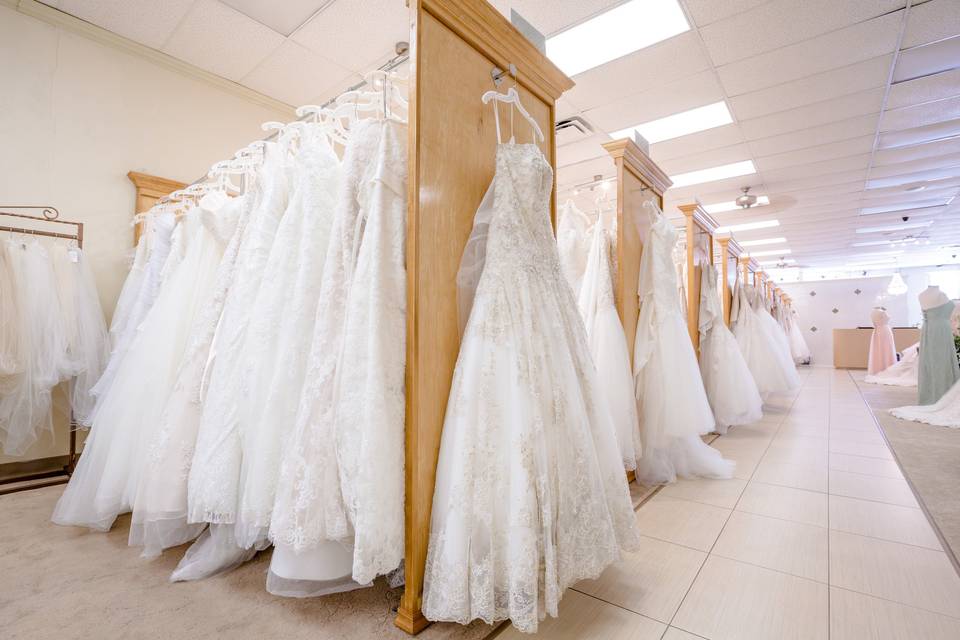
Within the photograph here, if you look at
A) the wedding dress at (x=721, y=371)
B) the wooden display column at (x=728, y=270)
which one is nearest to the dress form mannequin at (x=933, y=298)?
the wooden display column at (x=728, y=270)

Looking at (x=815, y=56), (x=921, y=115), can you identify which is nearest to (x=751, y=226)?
(x=921, y=115)

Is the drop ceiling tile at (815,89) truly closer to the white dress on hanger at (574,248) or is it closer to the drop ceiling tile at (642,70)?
the drop ceiling tile at (642,70)

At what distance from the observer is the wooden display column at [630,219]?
8.51ft

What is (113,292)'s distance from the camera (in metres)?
3.26

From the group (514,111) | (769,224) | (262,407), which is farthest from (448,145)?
(769,224)

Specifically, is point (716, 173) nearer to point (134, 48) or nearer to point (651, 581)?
point (651, 581)

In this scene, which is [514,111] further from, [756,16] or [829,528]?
[756,16]

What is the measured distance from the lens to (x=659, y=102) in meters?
4.15

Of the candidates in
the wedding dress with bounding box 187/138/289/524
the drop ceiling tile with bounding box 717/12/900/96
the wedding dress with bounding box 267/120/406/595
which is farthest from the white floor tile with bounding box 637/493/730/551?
the drop ceiling tile with bounding box 717/12/900/96

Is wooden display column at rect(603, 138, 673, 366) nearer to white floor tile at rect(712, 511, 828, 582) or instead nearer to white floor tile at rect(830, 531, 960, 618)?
white floor tile at rect(712, 511, 828, 582)

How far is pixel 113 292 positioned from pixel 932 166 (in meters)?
9.52

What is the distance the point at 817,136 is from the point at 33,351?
744 centimetres

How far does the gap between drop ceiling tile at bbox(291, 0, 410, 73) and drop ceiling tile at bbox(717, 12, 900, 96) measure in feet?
9.31

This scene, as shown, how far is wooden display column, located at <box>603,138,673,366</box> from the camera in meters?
2.59
